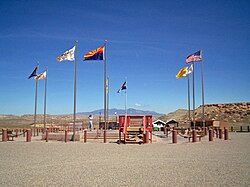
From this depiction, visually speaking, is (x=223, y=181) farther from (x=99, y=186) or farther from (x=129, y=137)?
(x=129, y=137)

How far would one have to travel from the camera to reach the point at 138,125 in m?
24.3

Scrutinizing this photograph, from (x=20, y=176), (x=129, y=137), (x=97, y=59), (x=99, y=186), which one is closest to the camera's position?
(x=99, y=186)

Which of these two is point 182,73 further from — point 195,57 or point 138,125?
point 138,125

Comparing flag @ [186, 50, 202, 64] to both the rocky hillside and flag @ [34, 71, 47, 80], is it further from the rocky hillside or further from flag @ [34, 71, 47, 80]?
the rocky hillside

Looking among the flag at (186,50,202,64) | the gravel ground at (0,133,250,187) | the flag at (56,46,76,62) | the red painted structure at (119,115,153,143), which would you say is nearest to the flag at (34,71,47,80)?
the flag at (56,46,76,62)

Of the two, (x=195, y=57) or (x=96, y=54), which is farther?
(x=195, y=57)

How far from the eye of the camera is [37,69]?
97.7 feet

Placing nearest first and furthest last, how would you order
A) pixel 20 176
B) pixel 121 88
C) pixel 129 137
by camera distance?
1. pixel 20 176
2. pixel 129 137
3. pixel 121 88

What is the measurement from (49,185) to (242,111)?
89.8 meters

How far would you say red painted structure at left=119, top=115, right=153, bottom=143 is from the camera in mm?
21422

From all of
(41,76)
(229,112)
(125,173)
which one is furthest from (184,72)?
(229,112)

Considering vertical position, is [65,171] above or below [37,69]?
below

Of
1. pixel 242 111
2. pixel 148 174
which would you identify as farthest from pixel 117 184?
pixel 242 111

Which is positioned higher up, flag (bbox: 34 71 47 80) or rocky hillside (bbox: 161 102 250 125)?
flag (bbox: 34 71 47 80)
